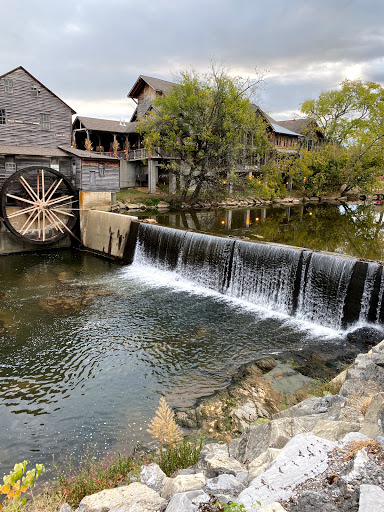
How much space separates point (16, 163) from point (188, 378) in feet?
62.0

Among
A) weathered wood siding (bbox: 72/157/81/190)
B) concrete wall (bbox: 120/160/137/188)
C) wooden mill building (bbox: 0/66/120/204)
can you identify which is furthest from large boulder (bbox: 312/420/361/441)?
concrete wall (bbox: 120/160/137/188)

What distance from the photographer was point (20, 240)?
2186cm

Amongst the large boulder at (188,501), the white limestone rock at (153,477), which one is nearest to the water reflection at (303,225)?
the white limestone rock at (153,477)

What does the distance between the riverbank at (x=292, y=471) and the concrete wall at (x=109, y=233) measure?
49.4 feet

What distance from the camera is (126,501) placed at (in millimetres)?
4035

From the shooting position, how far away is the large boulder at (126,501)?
12.7 feet

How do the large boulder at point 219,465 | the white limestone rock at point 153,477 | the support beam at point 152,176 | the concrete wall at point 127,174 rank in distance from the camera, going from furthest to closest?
the concrete wall at point 127,174 → the support beam at point 152,176 → the white limestone rock at point 153,477 → the large boulder at point 219,465

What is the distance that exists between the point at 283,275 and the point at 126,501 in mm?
10304

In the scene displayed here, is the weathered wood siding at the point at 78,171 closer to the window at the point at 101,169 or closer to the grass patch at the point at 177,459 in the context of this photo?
the window at the point at 101,169

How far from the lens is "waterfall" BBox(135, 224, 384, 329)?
447 inches

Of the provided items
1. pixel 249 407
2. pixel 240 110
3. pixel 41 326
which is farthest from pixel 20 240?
pixel 240 110

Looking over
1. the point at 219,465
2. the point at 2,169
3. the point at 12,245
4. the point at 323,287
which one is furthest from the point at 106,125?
the point at 219,465

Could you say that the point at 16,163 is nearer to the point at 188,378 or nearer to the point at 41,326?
the point at 41,326

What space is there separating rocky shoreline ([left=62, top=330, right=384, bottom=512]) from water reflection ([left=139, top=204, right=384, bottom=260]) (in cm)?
1428
